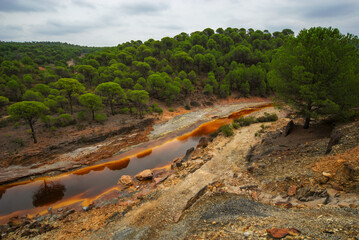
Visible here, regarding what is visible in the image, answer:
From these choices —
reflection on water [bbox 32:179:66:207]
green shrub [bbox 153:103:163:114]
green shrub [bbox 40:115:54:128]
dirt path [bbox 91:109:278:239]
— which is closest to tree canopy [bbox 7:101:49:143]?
green shrub [bbox 40:115:54:128]

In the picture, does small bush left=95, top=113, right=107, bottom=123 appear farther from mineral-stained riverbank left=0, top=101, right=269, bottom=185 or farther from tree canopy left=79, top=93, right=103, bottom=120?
mineral-stained riverbank left=0, top=101, right=269, bottom=185

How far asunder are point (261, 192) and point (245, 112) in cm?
3995

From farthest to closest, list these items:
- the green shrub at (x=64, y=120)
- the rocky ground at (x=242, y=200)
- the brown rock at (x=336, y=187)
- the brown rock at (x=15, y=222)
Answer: the green shrub at (x=64, y=120), the brown rock at (x=15, y=222), the brown rock at (x=336, y=187), the rocky ground at (x=242, y=200)

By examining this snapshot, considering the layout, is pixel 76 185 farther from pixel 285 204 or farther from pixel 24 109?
pixel 285 204

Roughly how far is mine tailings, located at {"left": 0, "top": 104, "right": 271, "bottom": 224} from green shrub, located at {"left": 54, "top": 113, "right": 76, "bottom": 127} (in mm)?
14941

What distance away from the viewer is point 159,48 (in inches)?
3132

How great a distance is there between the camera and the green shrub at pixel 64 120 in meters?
35.3

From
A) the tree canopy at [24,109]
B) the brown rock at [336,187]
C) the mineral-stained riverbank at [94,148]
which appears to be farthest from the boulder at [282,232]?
the tree canopy at [24,109]

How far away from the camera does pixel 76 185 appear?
72.6 feet

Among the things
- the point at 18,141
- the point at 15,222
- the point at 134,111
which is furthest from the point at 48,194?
the point at 134,111

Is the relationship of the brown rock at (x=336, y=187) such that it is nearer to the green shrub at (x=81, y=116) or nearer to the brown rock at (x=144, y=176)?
the brown rock at (x=144, y=176)

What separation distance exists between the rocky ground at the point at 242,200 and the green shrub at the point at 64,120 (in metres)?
22.4

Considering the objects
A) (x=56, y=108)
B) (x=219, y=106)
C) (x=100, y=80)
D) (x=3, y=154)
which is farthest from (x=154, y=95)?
(x=3, y=154)

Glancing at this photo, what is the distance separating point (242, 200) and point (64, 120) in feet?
124
